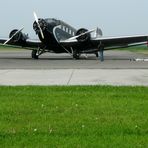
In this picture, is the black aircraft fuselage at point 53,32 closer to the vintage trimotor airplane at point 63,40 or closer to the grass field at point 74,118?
the vintage trimotor airplane at point 63,40

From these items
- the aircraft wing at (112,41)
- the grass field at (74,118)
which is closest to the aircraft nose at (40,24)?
the aircraft wing at (112,41)

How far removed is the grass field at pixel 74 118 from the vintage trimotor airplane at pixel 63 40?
83.4 feet

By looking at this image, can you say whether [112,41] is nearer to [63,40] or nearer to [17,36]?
[63,40]

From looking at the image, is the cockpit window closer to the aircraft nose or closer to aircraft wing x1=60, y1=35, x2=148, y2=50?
the aircraft nose

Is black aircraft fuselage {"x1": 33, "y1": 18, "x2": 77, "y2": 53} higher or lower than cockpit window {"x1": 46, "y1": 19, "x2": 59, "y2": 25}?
lower

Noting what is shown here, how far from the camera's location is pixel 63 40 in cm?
3934

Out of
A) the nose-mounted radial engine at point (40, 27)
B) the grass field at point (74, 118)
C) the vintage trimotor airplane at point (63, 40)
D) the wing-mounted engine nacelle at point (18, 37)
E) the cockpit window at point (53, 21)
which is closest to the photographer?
the grass field at point (74, 118)

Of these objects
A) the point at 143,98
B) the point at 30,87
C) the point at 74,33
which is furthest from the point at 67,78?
the point at 74,33

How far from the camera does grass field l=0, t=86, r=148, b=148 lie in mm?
6786

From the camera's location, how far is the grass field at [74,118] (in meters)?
6.79

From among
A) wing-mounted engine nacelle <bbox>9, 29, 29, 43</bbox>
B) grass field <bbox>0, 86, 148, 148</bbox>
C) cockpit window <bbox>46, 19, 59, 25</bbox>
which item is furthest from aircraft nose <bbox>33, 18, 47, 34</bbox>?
grass field <bbox>0, 86, 148, 148</bbox>

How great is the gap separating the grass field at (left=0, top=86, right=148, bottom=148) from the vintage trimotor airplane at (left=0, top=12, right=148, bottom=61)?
25419 millimetres

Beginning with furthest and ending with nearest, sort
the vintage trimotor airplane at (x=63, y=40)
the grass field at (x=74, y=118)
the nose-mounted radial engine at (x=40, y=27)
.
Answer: the vintage trimotor airplane at (x=63, y=40)
the nose-mounted radial engine at (x=40, y=27)
the grass field at (x=74, y=118)

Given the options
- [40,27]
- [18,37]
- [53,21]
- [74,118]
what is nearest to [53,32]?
[53,21]
